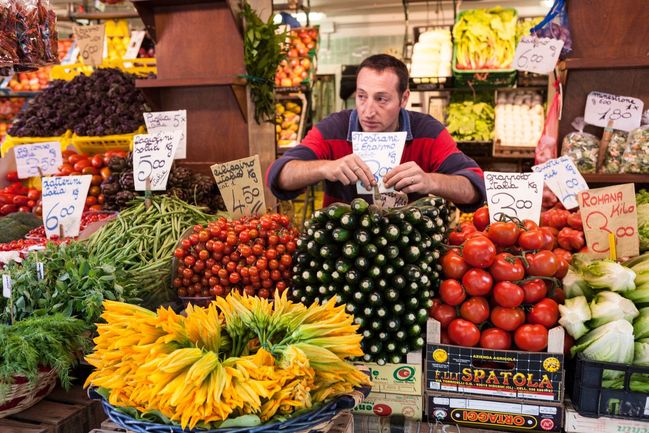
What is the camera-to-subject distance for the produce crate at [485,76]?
18.3 ft

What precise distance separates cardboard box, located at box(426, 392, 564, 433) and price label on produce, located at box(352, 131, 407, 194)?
0.93 m

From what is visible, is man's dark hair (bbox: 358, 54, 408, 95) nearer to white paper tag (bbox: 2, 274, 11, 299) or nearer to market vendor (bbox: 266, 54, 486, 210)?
market vendor (bbox: 266, 54, 486, 210)

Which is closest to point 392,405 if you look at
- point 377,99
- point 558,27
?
point 377,99

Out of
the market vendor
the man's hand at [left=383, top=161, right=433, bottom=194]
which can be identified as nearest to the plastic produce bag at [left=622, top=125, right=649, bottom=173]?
the market vendor

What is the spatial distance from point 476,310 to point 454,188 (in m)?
0.93

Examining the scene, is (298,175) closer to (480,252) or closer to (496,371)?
(480,252)

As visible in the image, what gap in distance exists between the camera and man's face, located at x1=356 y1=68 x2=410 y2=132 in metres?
2.61

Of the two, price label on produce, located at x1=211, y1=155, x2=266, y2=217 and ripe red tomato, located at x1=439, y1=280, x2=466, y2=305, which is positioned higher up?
price label on produce, located at x1=211, y1=155, x2=266, y2=217

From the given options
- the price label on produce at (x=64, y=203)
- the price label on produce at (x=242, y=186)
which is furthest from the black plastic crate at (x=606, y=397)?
the price label on produce at (x=64, y=203)

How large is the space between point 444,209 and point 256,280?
0.81 m

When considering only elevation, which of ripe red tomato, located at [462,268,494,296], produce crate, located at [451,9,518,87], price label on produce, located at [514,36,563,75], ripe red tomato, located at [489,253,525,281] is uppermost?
produce crate, located at [451,9,518,87]

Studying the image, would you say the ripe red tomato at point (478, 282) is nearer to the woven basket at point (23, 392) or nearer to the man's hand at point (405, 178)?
A: the man's hand at point (405, 178)

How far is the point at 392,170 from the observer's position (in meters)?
2.18

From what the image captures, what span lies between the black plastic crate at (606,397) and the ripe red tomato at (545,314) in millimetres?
144
